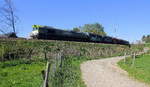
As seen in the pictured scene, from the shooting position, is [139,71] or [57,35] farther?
[57,35]

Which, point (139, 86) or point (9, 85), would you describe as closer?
point (9, 85)

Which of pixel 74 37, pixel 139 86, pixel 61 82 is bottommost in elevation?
pixel 139 86

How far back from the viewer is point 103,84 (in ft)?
37.6

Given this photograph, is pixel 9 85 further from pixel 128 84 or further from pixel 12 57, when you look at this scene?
pixel 12 57

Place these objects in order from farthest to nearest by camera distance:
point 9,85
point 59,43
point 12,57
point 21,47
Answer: point 59,43
point 21,47
point 12,57
point 9,85

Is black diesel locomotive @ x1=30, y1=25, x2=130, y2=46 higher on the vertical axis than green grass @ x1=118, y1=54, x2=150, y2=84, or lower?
higher

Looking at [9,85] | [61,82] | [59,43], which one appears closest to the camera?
[61,82]

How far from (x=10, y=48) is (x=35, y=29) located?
23.9ft

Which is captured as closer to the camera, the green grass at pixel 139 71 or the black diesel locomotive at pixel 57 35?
the green grass at pixel 139 71

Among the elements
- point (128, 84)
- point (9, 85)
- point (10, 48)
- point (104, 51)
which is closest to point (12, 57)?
point (10, 48)

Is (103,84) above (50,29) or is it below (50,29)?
below

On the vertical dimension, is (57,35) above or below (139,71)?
above

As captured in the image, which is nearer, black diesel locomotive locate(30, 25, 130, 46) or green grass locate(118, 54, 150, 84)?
green grass locate(118, 54, 150, 84)

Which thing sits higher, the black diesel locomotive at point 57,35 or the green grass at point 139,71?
the black diesel locomotive at point 57,35
